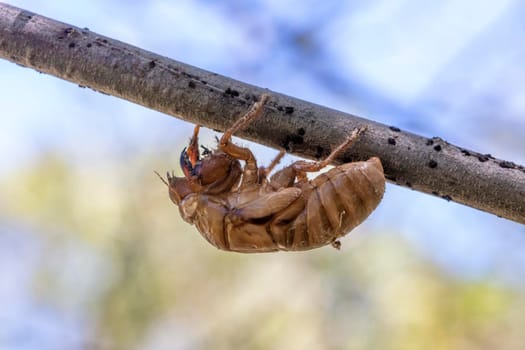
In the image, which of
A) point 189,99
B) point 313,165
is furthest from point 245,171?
point 189,99

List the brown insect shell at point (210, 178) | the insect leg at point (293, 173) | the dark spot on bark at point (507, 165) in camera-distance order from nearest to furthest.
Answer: the dark spot on bark at point (507, 165) < the insect leg at point (293, 173) < the brown insect shell at point (210, 178)

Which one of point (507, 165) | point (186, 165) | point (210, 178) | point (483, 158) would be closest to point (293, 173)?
point (210, 178)

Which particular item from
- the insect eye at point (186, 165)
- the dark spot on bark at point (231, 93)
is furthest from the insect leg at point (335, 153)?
the insect eye at point (186, 165)

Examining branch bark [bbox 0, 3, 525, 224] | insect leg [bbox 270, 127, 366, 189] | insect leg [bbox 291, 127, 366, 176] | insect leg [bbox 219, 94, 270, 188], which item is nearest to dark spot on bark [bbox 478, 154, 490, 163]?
branch bark [bbox 0, 3, 525, 224]

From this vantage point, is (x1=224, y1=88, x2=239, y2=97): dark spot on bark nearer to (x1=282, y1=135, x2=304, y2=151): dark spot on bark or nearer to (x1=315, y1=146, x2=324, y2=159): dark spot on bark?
(x1=282, y1=135, x2=304, y2=151): dark spot on bark

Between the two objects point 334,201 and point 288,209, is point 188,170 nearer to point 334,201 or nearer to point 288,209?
point 288,209

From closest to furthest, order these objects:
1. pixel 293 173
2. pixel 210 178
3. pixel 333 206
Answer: pixel 333 206, pixel 293 173, pixel 210 178

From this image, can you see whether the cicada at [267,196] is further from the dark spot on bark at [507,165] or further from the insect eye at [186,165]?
the dark spot on bark at [507,165]

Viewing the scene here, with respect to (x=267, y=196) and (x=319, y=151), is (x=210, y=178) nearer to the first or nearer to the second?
(x=267, y=196)
